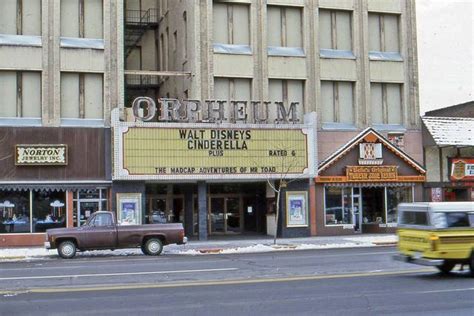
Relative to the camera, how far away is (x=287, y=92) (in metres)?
36.3

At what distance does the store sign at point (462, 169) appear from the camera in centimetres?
3825

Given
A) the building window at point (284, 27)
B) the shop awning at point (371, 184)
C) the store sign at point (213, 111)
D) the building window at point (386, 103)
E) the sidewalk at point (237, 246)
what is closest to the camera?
the sidewalk at point (237, 246)

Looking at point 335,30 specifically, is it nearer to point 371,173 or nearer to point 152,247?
point 371,173

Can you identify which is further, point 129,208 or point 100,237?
point 129,208

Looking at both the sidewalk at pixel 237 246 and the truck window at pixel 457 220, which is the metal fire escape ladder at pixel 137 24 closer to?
the sidewalk at pixel 237 246

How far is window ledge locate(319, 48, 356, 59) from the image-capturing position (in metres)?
37.1

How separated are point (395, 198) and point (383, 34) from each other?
9.44 metres

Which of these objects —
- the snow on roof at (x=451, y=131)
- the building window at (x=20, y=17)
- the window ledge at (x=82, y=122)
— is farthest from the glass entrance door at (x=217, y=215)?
the building window at (x=20, y=17)

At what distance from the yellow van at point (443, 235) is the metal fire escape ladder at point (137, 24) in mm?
30130

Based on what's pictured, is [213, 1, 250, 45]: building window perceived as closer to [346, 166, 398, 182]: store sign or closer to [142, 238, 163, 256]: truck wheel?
[346, 166, 398, 182]: store sign

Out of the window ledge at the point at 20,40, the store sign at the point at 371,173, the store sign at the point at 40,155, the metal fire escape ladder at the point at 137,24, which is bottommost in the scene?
the store sign at the point at 371,173

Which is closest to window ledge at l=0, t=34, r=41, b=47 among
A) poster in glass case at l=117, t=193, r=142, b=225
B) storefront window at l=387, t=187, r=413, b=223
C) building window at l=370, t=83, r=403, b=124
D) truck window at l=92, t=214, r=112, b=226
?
poster in glass case at l=117, t=193, r=142, b=225

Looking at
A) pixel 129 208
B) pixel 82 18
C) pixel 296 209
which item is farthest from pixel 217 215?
pixel 82 18

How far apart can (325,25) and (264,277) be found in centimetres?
2387
